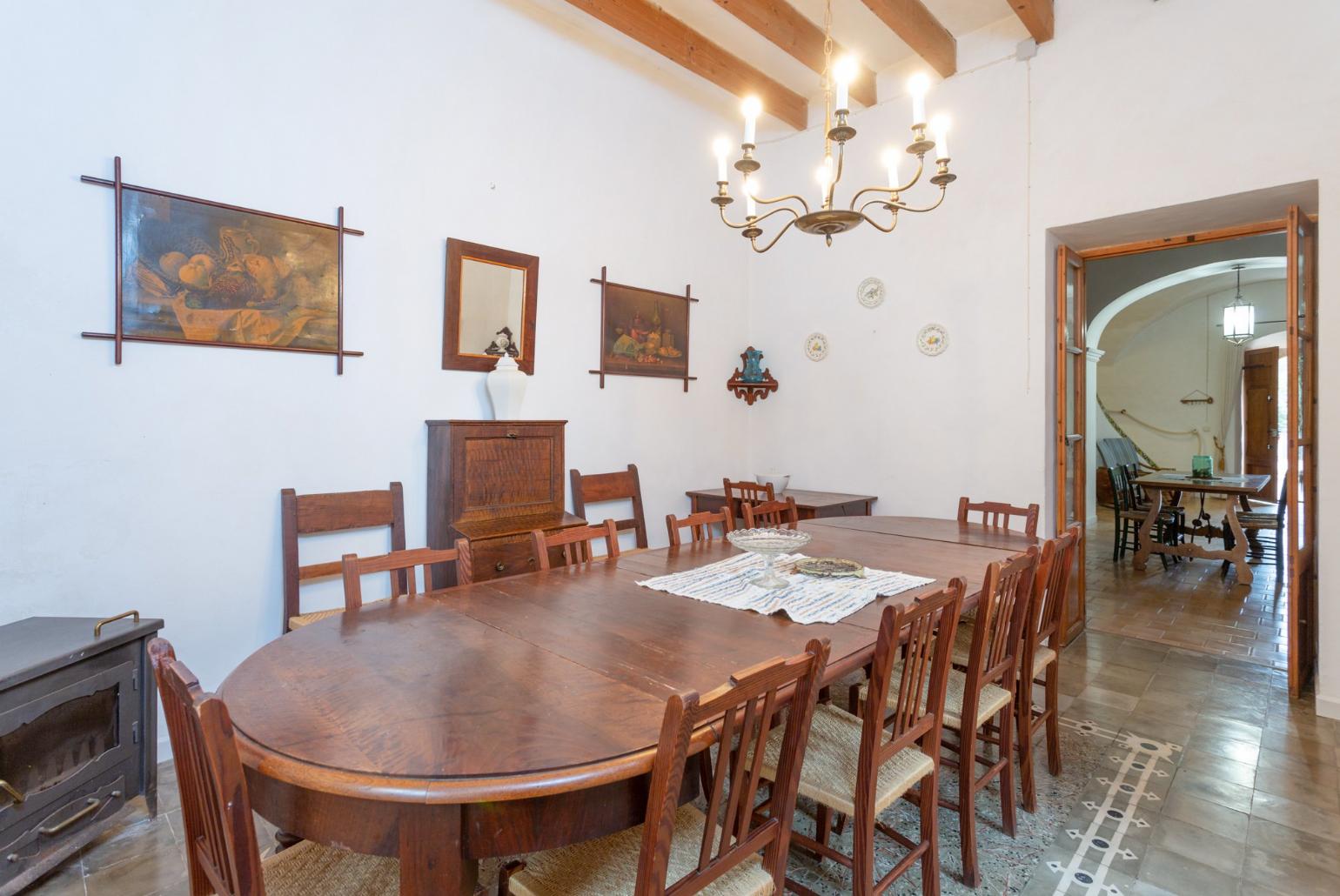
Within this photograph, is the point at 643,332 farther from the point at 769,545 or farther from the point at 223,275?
the point at 769,545

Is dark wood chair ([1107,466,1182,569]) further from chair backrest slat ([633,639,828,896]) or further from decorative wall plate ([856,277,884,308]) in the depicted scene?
chair backrest slat ([633,639,828,896])

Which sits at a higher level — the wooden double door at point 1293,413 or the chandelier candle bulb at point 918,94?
the chandelier candle bulb at point 918,94

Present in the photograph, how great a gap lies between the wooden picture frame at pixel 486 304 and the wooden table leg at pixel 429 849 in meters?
2.61

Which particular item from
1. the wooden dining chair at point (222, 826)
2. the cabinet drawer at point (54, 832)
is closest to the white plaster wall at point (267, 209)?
the cabinet drawer at point (54, 832)

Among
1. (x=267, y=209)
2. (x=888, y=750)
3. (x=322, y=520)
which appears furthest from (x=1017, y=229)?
(x=322, y=520)

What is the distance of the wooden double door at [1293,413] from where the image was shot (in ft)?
9.73

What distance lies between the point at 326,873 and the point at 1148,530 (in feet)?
20.4

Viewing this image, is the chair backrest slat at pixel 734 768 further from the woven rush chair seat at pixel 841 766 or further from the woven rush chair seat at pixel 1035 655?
the woven rush chair seat at pixel 1035 655

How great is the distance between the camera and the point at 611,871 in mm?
1206

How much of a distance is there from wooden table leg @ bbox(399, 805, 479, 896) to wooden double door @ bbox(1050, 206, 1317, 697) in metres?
3.06

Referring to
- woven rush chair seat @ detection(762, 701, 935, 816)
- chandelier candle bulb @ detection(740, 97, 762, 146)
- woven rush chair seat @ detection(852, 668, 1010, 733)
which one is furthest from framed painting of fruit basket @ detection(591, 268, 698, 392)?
woven rush chair seat @ detection(762, 701, 935, 816)

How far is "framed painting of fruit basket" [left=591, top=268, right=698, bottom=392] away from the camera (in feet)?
13.1

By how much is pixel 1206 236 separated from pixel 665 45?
3161mm

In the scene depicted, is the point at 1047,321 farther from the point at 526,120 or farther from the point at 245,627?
the point at 245,627
